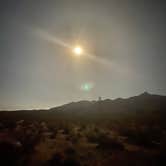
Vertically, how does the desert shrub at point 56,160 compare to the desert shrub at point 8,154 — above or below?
below

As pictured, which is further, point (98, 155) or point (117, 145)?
point (117, 145)

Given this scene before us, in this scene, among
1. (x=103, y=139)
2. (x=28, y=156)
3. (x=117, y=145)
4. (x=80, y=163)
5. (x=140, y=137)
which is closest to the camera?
(x=80, y=163)

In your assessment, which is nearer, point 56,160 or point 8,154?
point 8,154

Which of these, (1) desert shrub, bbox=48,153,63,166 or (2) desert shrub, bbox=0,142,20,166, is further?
(1) desert shrub, bbox=48,153,63,166

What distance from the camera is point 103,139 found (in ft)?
51.6

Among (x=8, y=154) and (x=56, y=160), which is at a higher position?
(x=8, y=154)

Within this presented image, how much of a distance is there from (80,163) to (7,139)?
4856 millimetres

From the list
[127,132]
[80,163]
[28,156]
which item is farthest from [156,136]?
[28,156]

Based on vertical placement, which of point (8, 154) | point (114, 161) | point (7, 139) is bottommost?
point (114, 161)

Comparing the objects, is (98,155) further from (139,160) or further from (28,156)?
(28,156)

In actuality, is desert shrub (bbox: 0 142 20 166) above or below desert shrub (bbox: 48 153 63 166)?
above

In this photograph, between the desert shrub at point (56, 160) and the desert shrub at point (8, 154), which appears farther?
the desert shrub at point (56, 160)

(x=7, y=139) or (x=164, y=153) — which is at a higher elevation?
(x=7, y=139)

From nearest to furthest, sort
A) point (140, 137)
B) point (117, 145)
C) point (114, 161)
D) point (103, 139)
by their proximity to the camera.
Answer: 1. point (114, 161)
2. point (117, 145)
3. point (103, 139)
4. point (140, 137)
